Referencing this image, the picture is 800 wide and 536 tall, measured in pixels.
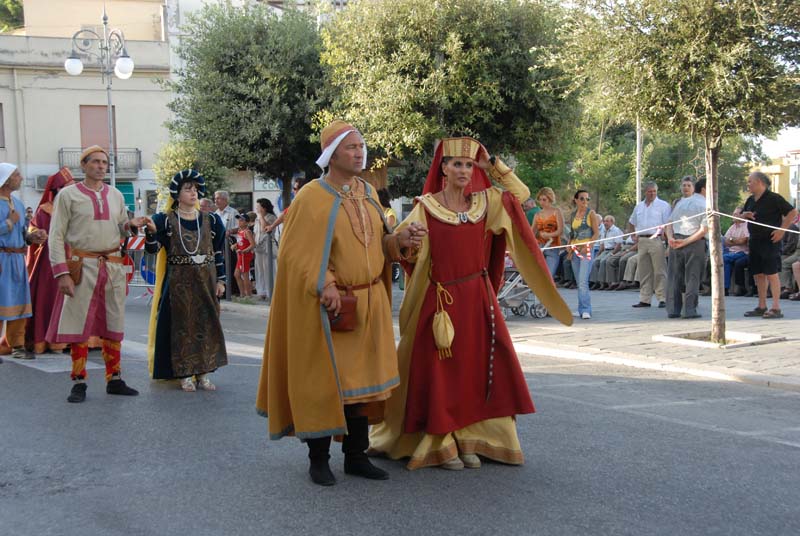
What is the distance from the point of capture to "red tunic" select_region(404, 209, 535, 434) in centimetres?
Answer: 555

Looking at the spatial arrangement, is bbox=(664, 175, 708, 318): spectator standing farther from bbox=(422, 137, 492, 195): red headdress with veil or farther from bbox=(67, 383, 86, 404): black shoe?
bbox=(67, 383, 86, 404): black shoe

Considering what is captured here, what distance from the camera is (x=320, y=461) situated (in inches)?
208

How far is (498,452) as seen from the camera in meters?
5.61

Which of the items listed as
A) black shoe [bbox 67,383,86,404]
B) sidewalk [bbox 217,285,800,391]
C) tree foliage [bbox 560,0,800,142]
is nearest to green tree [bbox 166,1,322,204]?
sidewalk [bbox 217,285,800,391]

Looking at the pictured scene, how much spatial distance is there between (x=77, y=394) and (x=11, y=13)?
2177 inches

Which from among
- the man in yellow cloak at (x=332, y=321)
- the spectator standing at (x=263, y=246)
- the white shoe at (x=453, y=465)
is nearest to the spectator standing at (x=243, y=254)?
the spectator standing at (x=263, y=246)

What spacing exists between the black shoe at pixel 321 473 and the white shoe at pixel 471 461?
831mm

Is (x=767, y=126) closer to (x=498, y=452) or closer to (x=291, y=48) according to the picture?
(x=498, y=452)

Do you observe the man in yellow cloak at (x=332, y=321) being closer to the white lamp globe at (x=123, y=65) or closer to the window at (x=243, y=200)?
the white lamp globe at (x=123, y=65)

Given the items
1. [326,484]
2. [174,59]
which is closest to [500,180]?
[326,484]

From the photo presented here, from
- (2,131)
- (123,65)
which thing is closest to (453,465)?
(123,65)

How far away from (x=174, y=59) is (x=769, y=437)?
4149 cm

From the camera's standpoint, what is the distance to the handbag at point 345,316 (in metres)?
5.17

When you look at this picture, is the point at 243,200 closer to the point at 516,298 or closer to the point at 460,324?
the point at 516,298
